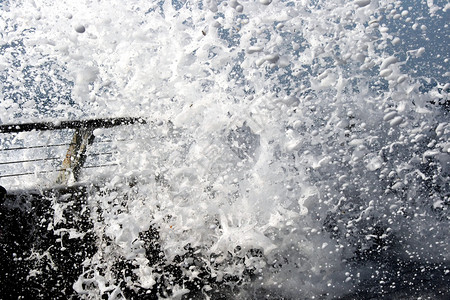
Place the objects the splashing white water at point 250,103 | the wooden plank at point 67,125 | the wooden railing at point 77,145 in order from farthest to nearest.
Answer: the splashing white water at point 250,103
the wooden railing at point 77,145
the wooden plank at point 67,125

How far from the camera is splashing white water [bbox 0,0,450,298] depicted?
9.55ft

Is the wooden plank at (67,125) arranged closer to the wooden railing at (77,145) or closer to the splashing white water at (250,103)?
the wooden railing at (77,145)

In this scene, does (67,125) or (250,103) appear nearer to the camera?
(67,125)

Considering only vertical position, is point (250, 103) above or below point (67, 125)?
above

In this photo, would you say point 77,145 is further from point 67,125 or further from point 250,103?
point 250,103

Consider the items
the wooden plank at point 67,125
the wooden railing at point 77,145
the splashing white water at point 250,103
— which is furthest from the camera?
the splashing white water at point 250,103

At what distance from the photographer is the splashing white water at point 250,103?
291cm

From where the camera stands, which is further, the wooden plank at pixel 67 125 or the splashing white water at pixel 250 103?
the splashing white water at pixel 250 103

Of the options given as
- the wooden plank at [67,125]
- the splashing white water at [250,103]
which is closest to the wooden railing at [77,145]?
the wooden plank at [67,125]

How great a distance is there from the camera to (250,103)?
3150 mm

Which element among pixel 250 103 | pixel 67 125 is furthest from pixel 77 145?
pixel 250 103

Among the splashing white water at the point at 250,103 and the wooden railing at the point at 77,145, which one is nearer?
the wooden railing at the point at 77,145

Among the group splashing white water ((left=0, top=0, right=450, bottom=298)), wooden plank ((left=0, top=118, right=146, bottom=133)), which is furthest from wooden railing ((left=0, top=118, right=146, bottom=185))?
splashing white water ((left=0, top=0, right=450, bottom=298))

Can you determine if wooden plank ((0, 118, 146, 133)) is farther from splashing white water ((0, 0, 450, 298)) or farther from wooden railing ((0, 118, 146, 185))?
splashing white water ((0, 0, 450, 298))
